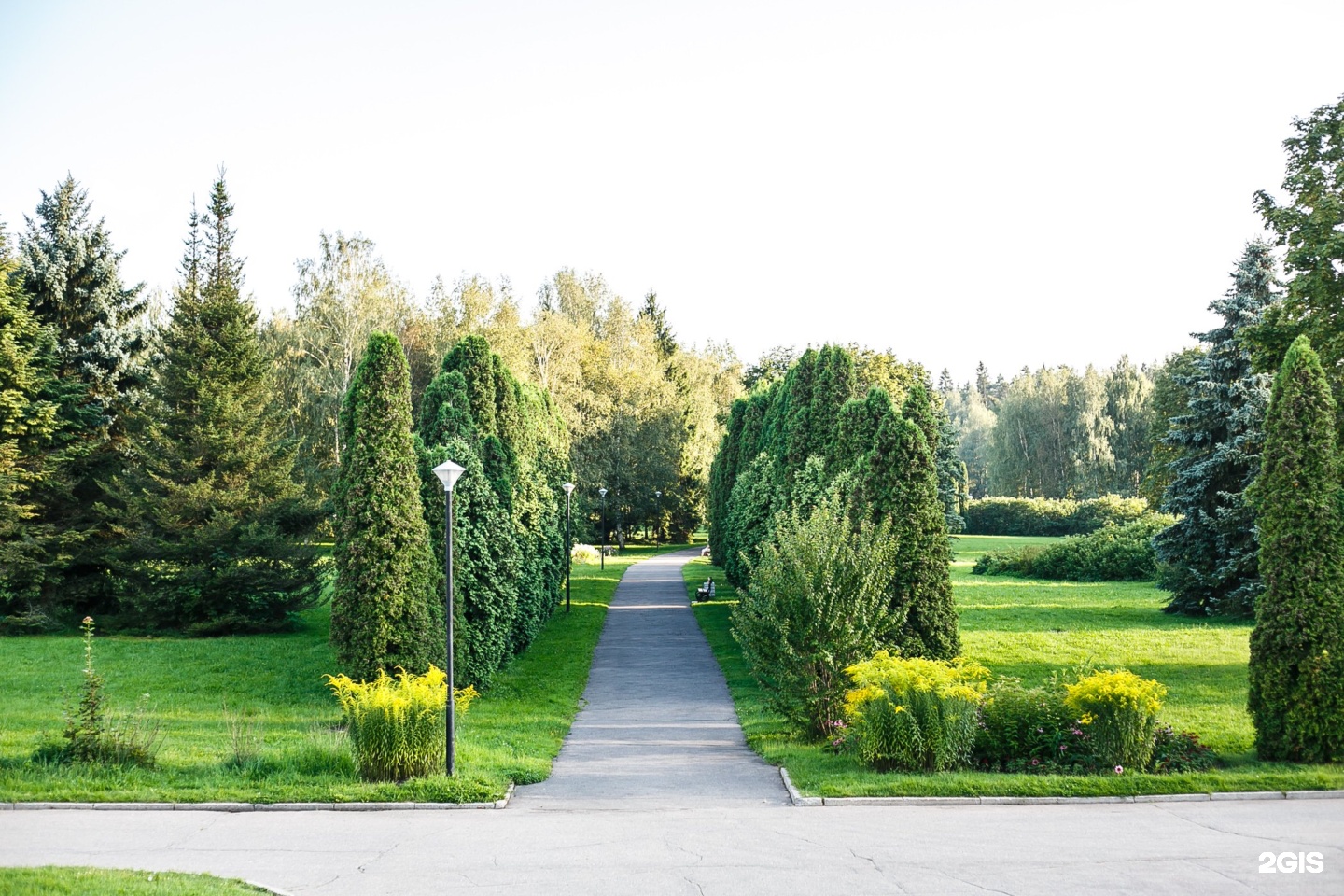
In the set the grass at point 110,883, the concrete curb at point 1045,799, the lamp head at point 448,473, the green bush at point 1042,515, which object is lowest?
the concrete curb at point 1045,799

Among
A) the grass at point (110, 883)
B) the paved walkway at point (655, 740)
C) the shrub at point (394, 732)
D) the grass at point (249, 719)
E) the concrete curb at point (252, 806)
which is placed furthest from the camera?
the shrub at point (394, 732)

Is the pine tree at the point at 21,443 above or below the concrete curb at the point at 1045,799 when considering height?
above

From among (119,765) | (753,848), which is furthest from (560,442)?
(753,848)

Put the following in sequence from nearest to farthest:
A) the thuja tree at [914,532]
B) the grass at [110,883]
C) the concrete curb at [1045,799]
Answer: the grass at [110,883] → the concrete curb at [1045,799] → the thuja tree at [914,532]

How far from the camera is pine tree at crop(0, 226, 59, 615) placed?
22734 mm

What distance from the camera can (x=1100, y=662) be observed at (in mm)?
17625

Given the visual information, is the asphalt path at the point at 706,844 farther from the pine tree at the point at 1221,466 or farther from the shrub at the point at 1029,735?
the pine tree at the point at 1221,466

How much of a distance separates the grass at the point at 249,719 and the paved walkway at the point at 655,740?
45 centimetres

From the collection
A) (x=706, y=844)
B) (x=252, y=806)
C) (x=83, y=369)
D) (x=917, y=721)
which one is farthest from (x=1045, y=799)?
(x=83, y=369)

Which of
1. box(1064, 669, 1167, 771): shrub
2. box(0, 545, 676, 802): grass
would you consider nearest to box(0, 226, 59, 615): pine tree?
box(0, 545, 676, 802): grass

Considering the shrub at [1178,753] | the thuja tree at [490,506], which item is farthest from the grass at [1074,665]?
the thuja tree at [490,506]

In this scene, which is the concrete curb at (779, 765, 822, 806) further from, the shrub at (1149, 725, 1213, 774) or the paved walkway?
the shrub at (1149, 725, 1213, 774)

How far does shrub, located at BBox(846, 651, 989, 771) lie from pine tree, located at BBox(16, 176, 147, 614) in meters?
21.0

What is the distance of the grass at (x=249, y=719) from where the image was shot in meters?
10.4
